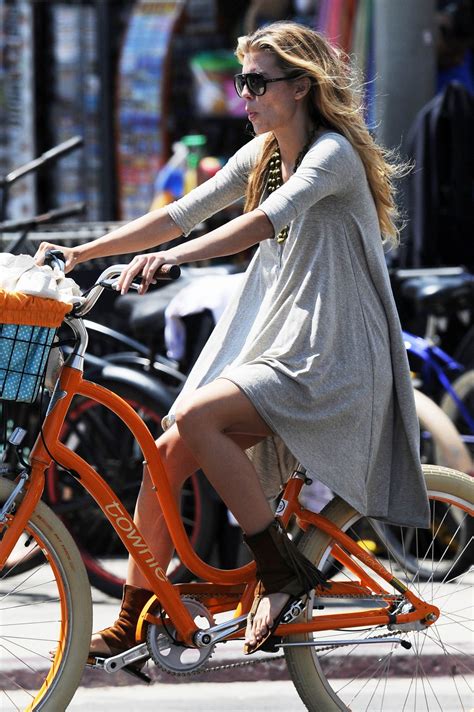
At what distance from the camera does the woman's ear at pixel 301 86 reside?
350cm

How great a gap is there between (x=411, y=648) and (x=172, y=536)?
78 centimetres

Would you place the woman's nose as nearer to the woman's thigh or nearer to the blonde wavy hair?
the blonde wavy hair

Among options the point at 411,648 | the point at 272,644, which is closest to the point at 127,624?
the point at 272,644

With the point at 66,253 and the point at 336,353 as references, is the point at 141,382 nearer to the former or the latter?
the point at 66,253

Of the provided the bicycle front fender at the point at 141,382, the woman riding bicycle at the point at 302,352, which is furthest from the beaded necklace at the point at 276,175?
the bicycle front fender at the point at 141,382

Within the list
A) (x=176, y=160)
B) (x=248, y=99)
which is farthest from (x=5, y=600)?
(x=176, y=160)

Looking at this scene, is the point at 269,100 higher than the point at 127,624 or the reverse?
higher

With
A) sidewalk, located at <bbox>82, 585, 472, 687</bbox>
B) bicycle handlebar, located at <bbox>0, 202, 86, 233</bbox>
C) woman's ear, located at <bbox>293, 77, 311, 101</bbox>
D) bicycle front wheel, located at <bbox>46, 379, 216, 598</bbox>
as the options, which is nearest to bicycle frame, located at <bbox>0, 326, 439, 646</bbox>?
sidewalk, located at <bbox>82, 585, 472, 687</bbox>

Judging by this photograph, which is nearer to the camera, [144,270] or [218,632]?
[144,270]

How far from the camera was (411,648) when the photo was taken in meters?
3.78

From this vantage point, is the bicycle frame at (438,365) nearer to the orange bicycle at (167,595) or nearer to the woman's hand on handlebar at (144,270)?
the orange bicycle at (167,595)

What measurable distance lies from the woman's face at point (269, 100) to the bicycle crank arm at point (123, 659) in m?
1.39

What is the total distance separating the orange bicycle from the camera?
3393 mm

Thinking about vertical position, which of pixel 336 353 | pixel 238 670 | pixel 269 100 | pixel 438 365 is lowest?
pixel 238 670
